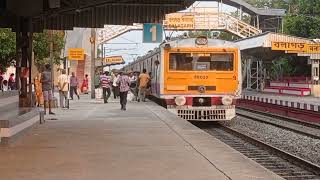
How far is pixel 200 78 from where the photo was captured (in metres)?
20.8

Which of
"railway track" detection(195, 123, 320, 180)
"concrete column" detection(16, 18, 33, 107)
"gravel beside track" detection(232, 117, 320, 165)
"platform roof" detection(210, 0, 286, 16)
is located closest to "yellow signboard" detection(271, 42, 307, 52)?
"platform roof" detection(210, 0, 286, 16)

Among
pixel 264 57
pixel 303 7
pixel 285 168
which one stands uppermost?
pixel 303 7

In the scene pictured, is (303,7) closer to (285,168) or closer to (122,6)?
(122,6)

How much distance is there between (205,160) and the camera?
9938 millimetres

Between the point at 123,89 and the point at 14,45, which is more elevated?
the point at 14,45

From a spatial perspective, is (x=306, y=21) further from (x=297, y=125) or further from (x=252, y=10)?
(x=297, y=125)

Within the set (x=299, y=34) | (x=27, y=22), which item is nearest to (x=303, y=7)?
(x=299, y=34)

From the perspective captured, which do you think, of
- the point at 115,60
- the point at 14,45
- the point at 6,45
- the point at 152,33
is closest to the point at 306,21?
the point at 152,33

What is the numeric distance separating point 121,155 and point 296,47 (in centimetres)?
3133

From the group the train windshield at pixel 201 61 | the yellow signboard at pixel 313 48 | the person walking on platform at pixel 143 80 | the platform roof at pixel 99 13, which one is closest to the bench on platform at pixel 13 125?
the platform roof at pixel 99 13

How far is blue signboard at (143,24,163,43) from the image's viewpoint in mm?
36219

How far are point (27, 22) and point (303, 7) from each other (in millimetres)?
38932

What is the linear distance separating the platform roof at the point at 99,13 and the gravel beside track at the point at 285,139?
15.9 ft

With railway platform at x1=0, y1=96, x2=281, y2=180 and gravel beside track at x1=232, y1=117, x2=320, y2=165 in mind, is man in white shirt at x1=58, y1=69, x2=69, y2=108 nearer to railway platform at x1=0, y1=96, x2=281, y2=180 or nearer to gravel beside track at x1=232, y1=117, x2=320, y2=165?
gravel beside track at x1=232, y1=117, x2=320, y2=165
